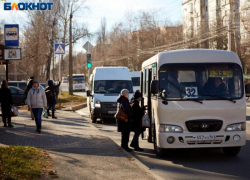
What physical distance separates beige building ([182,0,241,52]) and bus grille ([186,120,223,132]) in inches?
1800

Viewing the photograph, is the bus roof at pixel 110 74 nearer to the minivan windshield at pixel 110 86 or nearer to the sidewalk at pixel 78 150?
the minivan windshield at pixel 110 86

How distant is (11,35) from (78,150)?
25.7 ft

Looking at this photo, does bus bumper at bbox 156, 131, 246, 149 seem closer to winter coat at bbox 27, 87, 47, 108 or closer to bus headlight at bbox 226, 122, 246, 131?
bus headlight at bbox 226, 122, 246, 131

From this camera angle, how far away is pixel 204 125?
32.5ft

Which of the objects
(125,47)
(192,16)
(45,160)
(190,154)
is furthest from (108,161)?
(192,16)

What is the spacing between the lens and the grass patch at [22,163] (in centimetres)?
762

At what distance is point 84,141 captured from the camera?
13023mm

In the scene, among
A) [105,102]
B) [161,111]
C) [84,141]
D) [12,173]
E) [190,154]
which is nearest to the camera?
[12,173]

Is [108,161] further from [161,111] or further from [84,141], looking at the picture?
[84,141]

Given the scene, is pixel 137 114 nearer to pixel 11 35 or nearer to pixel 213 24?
pixel 11 35

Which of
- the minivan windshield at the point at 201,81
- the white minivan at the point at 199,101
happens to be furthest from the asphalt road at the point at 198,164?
the minivan windshield at the point at 201,81

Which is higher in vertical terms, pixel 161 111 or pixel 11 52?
pixel 11 52

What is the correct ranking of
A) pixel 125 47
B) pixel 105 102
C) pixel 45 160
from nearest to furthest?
pixel 45 160, pixel 105 102, pixel 125 47

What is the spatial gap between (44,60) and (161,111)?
35633mm
